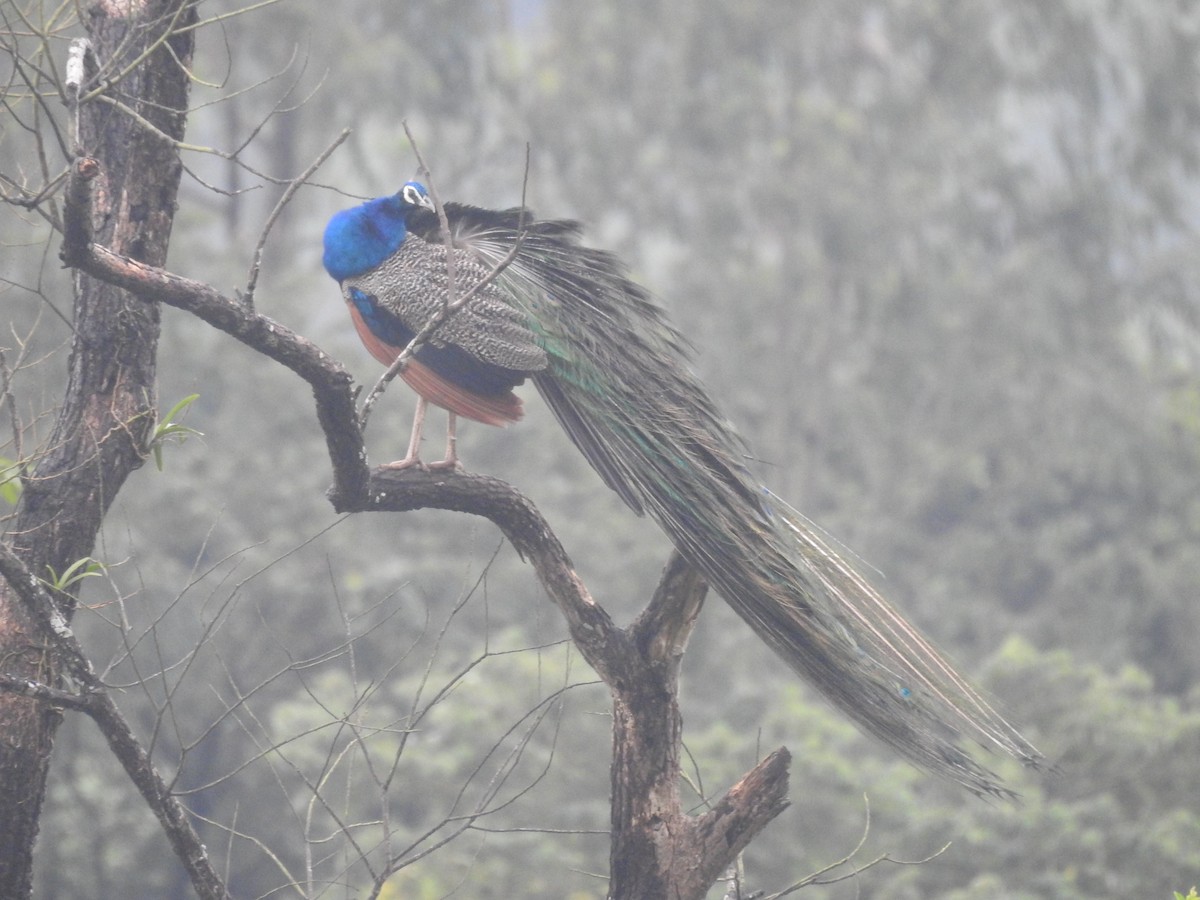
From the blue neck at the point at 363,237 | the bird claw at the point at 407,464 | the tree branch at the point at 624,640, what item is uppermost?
the blue neck at the point at 363,237

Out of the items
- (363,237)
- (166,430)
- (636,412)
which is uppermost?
(363,237)

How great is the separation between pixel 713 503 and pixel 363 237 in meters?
1.47

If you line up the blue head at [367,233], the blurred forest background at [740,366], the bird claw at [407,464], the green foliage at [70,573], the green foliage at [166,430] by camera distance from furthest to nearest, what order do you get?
the blurred forest background at [740,366]
the blue head at [367,233]
the bird claw at [407,464]
the green foliage at [166,430]
the green foliage at [70,573]

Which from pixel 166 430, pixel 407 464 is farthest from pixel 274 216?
pixel 407 464

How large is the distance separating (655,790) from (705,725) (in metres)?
7.58

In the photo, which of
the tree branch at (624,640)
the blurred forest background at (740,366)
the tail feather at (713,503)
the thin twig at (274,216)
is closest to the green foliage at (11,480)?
the tree branch at (624,640)

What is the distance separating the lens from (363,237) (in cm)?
434

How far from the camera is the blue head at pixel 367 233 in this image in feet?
14.1

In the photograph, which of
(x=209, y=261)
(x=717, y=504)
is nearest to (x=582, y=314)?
(x=717, y=504)

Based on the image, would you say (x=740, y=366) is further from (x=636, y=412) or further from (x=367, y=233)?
(x=636, y=412)

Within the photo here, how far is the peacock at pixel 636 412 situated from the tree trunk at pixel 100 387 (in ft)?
2.33

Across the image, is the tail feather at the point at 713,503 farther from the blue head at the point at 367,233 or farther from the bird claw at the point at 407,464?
the bird claw at the point at 407,464

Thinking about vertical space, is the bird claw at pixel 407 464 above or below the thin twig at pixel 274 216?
above

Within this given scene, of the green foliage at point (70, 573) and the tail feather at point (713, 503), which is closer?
the green foliage at point (70, 573)
